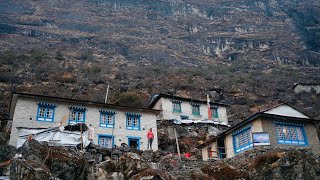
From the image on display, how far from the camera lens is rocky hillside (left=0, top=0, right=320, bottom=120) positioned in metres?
59.3

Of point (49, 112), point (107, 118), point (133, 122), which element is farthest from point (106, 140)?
point (49, 112)

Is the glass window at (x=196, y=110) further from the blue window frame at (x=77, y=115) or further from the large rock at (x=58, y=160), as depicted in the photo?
the large rock at (x=58, y=160)

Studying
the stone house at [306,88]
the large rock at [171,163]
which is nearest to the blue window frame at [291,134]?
the large rock at [171,163]

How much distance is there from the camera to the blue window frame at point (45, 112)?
28016mm

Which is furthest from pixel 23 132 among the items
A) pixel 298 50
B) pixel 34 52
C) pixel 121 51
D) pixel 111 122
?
pixel 298 50

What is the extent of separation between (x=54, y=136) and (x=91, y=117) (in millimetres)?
5372

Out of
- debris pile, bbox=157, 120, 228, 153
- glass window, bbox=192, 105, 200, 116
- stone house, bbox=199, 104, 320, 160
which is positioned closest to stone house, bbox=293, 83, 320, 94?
debris pile, bbox=157, 120, 228, 153

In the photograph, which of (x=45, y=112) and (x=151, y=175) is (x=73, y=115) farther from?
(x=151, y=175)

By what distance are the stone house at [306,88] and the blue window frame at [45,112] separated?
5309cm

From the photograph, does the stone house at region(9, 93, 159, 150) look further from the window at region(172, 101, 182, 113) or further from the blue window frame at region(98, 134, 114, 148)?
the window at region(172, 101, 182, 113)

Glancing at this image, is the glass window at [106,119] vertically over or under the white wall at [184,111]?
under

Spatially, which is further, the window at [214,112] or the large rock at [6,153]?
the window at [214,112]

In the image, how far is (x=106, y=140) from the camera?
29.5 meters

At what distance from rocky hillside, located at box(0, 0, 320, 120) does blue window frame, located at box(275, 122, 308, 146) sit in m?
19.6
